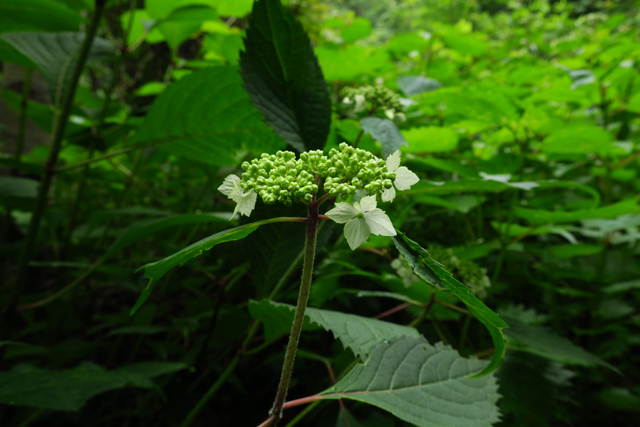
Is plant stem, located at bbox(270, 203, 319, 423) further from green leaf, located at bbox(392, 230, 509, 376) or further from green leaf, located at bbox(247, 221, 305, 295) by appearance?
green leaf, located at bbox(247, 221, 305, 295)

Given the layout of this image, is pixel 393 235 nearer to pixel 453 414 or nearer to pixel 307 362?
pixel 453 414

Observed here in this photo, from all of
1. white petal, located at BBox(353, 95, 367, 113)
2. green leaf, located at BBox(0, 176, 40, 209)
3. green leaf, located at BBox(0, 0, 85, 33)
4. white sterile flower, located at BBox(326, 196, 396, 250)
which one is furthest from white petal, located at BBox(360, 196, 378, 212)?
green leaf, located at BBox(0, 176, 40, 209)

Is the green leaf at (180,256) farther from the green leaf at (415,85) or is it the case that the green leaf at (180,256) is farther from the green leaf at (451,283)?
the green leaf at (415,85)

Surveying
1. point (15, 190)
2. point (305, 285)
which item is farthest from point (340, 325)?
point (15, 190)

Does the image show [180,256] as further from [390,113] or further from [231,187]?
[390,113]

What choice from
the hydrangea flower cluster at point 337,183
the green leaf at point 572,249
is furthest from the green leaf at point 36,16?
the green leaf at point 572,249
